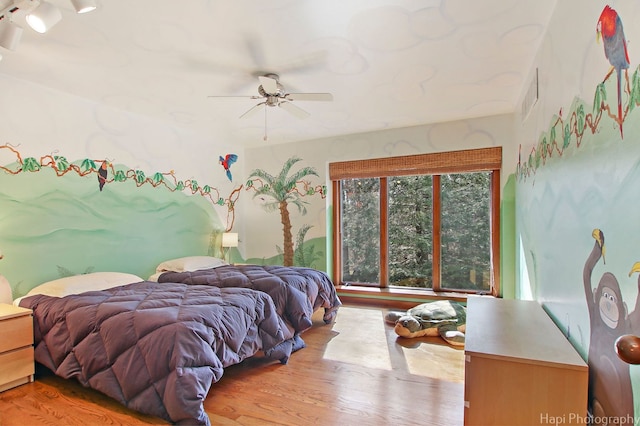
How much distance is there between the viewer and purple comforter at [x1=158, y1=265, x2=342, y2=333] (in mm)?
2986

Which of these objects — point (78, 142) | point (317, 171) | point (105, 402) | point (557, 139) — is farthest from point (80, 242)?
point (557, 139)

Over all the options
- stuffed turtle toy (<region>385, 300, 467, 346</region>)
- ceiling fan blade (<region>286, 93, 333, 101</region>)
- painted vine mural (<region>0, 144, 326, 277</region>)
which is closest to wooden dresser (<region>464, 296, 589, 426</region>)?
stuffed turtle toy (<region>385, 300, 467, 346</region>)

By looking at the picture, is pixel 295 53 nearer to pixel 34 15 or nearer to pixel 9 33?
pixel 34 15

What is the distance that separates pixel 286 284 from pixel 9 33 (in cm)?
258

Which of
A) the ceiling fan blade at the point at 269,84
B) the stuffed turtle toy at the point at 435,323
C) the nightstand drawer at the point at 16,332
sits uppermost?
the ceiling fan blade at the point at 269,84

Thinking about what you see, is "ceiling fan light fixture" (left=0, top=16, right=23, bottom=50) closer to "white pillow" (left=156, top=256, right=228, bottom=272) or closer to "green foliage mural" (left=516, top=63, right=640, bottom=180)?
"white pillow" (left=156, top=256, right=228, bottom=272)

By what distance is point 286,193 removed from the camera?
525 cm

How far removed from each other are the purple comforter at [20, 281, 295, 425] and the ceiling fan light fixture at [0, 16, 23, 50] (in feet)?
5.64

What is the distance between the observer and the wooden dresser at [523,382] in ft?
4.31

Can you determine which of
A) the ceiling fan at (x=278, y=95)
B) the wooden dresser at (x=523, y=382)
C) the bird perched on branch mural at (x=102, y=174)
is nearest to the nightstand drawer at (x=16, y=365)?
the bird perched on branch mural at (x=102, y=174)

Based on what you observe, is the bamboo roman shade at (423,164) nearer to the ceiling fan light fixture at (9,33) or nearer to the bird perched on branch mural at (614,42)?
the bird perched on branch mural at (614,42)

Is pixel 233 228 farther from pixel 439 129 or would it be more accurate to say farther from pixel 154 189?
pixel 439 129

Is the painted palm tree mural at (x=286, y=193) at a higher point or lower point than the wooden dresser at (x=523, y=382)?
higher

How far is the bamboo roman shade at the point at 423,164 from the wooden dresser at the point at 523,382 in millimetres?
2914
